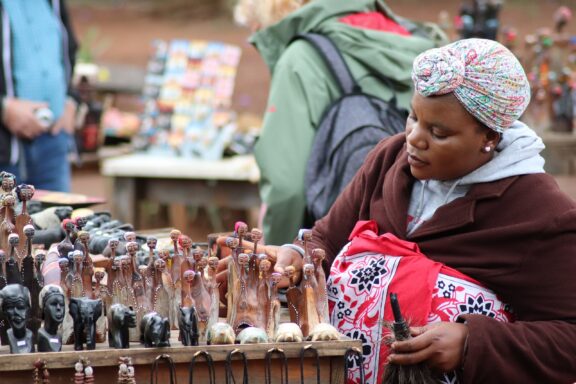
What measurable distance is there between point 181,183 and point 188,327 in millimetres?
4532

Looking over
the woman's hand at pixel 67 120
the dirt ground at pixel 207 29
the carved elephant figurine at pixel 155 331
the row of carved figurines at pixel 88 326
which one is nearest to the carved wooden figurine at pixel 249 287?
the row of carved figurines at pixel 88 326

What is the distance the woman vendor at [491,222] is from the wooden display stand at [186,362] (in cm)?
14

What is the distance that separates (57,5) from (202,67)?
217 cm

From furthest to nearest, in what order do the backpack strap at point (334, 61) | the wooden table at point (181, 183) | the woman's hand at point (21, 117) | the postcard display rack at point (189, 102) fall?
the postcard display rack at point (189, 102) < the wooden table at point (181, 183) < the woman's hand at point (21, 117) < the backpack strap at point (334, 61)

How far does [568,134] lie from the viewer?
629 cm

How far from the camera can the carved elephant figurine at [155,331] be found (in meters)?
2.17

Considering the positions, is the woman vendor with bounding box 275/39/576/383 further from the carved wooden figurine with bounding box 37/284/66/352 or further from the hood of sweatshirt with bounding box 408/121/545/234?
the carved wooden figurine with bounding box 37/284/66/352

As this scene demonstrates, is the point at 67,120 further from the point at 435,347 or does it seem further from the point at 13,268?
the point at 435,347

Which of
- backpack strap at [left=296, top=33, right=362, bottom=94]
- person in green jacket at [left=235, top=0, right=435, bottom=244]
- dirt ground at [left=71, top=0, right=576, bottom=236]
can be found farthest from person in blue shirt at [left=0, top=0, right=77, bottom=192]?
dirt ground at [left=71, top=0, right=576, bottom=236]

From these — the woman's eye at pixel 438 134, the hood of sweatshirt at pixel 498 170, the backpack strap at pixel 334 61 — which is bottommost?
the hood of sweatshirt at pixel 498 170

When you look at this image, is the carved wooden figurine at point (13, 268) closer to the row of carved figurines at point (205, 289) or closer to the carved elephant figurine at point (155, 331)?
the row of carved figurines at point (205, 289)

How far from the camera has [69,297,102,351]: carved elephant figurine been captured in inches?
86.0

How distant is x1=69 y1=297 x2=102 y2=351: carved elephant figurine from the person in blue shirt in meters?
2.98

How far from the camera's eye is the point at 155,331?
2164 mm
